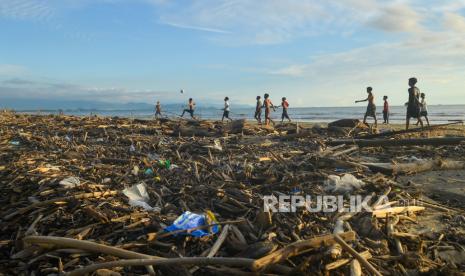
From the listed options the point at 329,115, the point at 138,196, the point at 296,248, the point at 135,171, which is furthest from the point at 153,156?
the point at 329,115

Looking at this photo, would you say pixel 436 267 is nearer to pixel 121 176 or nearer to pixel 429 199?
pixel 429 199

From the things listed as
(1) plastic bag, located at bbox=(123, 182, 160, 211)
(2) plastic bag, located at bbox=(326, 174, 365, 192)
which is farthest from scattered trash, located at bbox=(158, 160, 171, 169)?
(2) plastic bag, located at bbox=(326, 174, 365, 192)

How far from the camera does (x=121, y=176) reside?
610 cm

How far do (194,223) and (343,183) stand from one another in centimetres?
245

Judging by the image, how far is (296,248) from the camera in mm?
3240

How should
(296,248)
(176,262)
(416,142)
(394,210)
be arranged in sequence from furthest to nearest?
1. (416,142)
2. (394,210)
3. (296,248)
4. (176,262)

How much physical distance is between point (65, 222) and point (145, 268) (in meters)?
1.39

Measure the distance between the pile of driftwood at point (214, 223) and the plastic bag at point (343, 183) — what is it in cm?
5

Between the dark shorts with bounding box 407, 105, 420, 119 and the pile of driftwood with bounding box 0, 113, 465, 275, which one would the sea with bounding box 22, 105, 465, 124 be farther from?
the pile of driftwood with bounding box 0, 113, 465, 275

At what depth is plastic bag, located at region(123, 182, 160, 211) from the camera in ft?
15.6

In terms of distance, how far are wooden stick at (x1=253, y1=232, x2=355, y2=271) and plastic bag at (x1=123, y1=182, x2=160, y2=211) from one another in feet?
6.41

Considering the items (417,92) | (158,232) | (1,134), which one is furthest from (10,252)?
(417,92)

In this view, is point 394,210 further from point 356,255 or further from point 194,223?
point 194,223

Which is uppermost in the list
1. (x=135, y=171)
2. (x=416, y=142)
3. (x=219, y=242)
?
(x=416, y=142)
